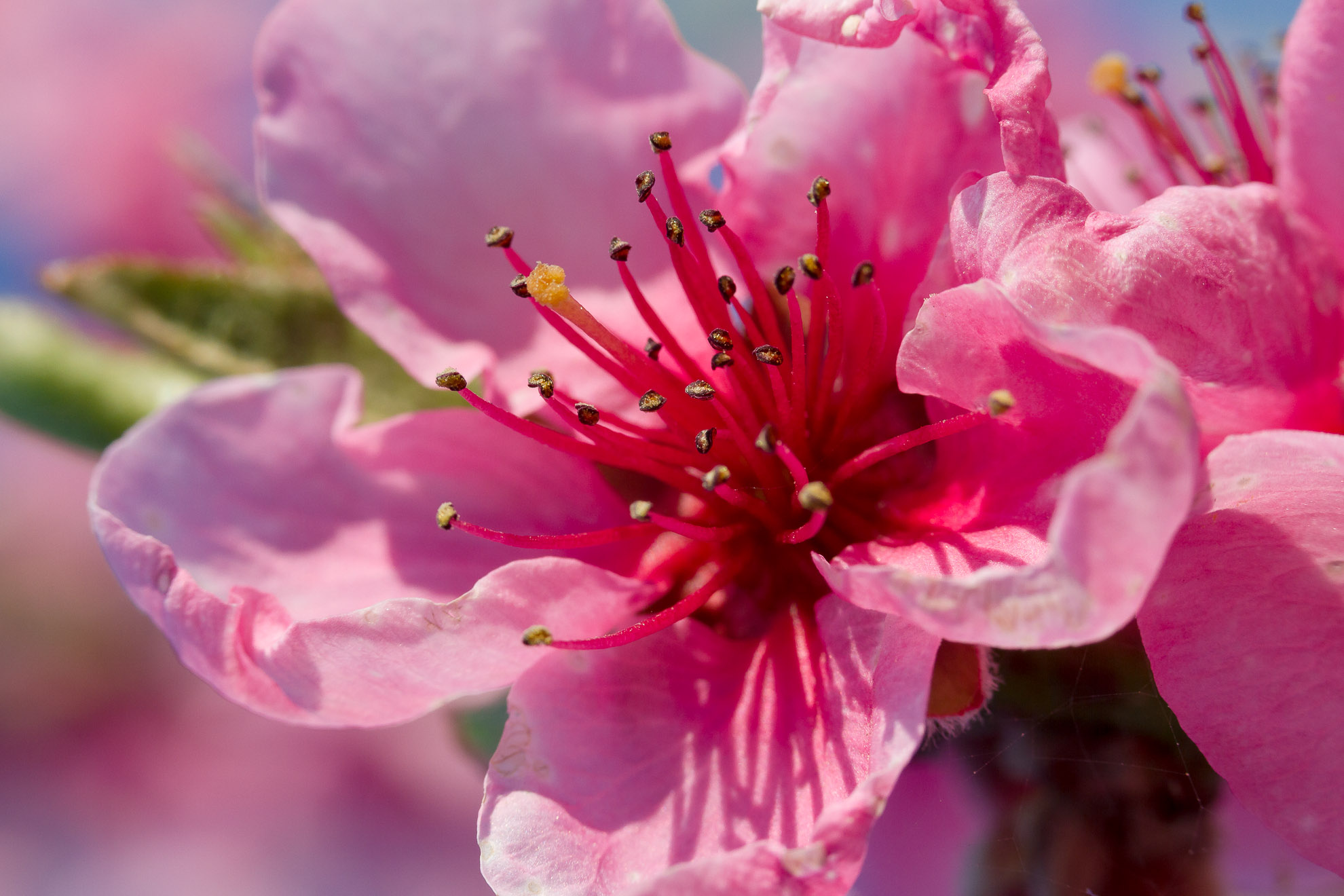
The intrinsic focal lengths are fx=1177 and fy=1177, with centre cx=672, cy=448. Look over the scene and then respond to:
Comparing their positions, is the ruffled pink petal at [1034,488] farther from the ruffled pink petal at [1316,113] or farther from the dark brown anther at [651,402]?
the ruffled pink petal at [1316,113]

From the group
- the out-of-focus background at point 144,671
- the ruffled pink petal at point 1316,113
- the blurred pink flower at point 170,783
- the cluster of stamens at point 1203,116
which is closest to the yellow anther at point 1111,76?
the cluster of stamens at point 1203,116

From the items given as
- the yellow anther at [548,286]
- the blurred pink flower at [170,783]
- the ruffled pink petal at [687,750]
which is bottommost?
the blurred pink flower at [170,783]

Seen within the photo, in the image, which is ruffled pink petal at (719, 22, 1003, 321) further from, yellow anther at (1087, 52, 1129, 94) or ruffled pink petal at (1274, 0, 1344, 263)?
yellow anther at (1087, 52, 1129, 94)

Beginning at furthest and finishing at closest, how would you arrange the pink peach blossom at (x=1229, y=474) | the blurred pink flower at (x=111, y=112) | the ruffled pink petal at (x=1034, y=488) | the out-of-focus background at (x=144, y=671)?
the blurred pink flower at (x=111, y=112) → the out-of-focus background at (x=144, y=671) → the pink peach blossom at (x=1229, y=474) → the ruffled pink petal at (x=1034, y=488)

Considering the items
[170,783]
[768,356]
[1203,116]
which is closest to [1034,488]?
[768,356]

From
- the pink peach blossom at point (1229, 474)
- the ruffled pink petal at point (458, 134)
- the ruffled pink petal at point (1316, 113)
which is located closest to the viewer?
the pink peach blossom at point (1229, 474)

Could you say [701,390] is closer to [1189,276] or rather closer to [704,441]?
[704,441]

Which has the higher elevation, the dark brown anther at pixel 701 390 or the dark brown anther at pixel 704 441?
the dark brown anther at pixel 701 390

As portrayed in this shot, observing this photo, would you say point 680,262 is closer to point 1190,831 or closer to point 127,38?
point 1190,831
